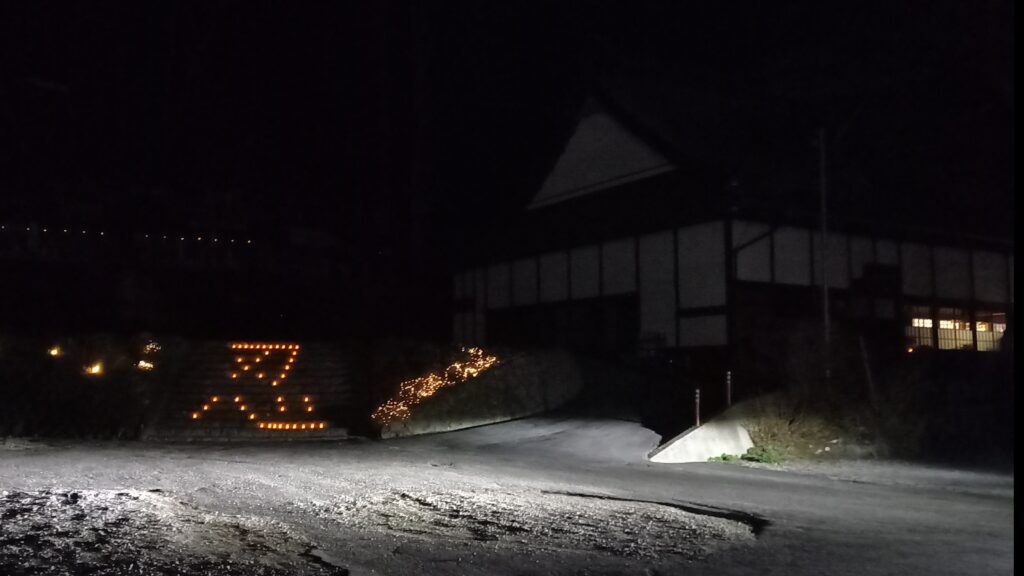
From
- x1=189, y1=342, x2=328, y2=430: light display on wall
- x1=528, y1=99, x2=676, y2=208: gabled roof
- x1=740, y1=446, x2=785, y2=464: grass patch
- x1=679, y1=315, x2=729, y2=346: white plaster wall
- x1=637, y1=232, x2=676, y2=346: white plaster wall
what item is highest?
x1=528, y1=99, x2=676, y2=208: gabled roof

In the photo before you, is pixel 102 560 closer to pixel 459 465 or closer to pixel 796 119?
pixel 459 465

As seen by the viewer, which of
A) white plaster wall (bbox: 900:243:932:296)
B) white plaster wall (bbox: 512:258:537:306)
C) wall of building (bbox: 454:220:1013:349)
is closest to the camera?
wall of building (bbox: 454:220:1013:349)

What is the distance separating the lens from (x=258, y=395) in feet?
68.3

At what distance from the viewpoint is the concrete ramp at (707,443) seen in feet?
49.0

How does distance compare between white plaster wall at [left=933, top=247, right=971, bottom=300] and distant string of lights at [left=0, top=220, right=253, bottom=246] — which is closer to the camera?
distant string of lights at [left=0, top=220, right=253, bottom=246]

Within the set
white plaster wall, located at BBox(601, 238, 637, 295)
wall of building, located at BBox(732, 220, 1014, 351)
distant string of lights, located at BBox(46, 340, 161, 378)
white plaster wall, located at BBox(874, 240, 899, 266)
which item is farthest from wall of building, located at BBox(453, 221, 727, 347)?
distant string of lights, located at BBox(46, 340, 161, 378)

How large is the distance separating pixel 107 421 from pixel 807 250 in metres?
17.8

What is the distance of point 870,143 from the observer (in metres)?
25.7

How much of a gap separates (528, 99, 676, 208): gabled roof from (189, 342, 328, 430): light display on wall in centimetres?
971

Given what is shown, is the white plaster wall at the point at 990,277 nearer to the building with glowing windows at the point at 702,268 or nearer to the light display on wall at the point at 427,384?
the building with glowing windows at the point at 702,268

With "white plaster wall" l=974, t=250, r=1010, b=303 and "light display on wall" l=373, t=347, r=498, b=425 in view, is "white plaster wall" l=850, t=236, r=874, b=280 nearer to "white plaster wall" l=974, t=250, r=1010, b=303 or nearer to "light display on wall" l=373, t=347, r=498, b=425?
"white plaster wall" l=974, t=250, r=1010, b=303

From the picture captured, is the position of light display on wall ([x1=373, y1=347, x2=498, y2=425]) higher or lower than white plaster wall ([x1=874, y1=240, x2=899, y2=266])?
lower

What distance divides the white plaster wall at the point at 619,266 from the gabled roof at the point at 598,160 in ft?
5.83

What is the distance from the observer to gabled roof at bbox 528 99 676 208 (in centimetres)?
2405
